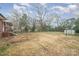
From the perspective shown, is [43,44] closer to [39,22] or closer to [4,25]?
[39,22]

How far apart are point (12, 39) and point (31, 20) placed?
29cm

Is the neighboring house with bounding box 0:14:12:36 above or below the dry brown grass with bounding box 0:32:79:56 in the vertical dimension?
above

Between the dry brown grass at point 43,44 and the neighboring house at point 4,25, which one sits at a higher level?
the neighboring house at point 4,25

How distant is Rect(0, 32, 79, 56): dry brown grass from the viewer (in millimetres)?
1818

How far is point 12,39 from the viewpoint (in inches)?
74.1

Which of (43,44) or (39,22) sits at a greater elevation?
(39,22)

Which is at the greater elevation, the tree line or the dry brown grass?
the tree line

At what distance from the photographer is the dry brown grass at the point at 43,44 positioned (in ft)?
5.97

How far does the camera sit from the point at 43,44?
184 centimetres

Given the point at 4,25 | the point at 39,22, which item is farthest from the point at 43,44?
the point at 4,25

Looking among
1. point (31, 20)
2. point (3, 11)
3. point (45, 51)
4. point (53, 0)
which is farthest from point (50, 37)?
point (3, 11)

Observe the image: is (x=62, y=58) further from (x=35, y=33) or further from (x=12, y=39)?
(x=12, y=39)

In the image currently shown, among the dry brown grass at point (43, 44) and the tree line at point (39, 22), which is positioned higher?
the tree line at point (39, 22)

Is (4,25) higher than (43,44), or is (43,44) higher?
(4,25)
